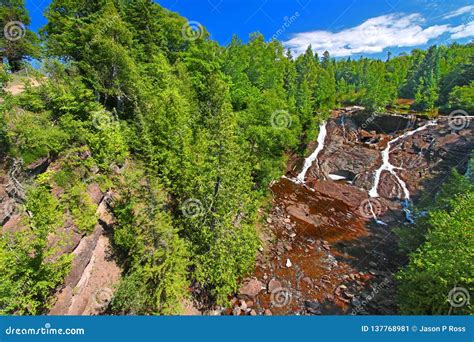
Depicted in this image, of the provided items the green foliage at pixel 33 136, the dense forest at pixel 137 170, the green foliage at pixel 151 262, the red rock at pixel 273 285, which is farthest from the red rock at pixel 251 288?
the green foliage at pixel 33 136

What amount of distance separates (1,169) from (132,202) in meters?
5.82

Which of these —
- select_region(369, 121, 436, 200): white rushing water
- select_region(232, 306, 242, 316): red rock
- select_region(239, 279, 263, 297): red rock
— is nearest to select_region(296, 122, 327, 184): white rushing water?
select_region(369, 121, 436, 200): white rushing water

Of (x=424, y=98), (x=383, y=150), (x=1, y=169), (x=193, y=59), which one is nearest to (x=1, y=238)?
(x=1, y=169)

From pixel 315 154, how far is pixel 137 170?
99.3 ft

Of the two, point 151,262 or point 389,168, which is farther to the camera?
point 389,168

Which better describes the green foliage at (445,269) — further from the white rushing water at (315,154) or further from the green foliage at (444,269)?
the white rushing water at (315,154)

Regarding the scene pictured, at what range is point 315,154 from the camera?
119 ft

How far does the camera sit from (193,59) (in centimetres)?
2530

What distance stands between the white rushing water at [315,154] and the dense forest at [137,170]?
1058 cm

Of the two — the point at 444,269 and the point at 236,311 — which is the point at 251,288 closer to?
the point at 236,311

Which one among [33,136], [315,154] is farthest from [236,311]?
[315,154]

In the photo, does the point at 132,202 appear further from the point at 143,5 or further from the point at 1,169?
the point at 143,5

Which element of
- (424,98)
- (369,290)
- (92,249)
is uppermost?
(424,98)

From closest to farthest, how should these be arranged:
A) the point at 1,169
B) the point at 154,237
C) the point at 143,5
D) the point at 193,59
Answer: the point at 1,169, the point at 154,237, the point at 143,5, the point at 193,59
